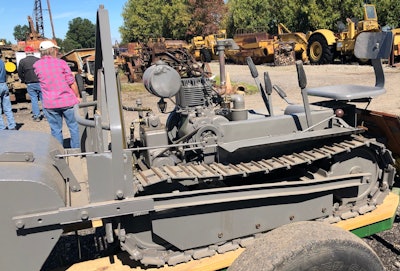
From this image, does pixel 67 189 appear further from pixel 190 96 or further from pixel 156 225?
pixel 190 96

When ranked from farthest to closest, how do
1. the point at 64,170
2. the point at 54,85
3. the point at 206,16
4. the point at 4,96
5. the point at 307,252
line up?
1. the point at 206,16
2. the point at 4,96
3. the point at 54,85
4. the point at 64,170
5. the point at 307,252

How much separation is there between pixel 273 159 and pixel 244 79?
47.2 ft

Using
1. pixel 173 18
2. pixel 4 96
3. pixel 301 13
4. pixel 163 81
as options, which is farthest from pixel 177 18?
pixel 163 81

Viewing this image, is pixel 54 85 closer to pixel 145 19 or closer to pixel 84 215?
pixel 84 215

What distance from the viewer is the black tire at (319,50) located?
2086 centimetres

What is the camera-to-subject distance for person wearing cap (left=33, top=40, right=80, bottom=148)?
5746 millimetres

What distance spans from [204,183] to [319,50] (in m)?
20.2

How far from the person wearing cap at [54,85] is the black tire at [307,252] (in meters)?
4.16

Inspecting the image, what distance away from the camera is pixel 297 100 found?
11.7 metres

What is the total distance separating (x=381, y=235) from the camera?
411 centimetres

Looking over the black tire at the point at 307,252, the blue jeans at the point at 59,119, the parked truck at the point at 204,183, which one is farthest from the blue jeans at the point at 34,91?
the black tire at the point at 307,252

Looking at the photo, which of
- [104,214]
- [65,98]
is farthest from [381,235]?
[65,98]

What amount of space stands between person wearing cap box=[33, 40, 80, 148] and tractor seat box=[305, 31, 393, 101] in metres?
3.68

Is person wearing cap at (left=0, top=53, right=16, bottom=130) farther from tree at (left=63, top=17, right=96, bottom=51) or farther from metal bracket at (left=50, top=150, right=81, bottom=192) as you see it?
tree at (left=63, top=17, right=96, bottom=51)
